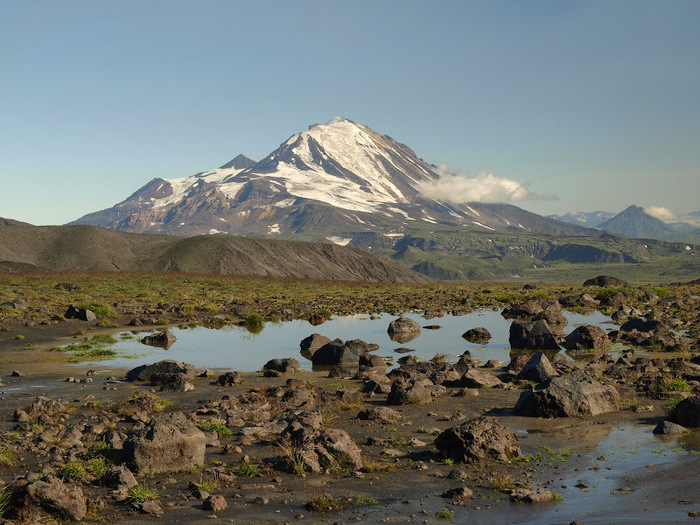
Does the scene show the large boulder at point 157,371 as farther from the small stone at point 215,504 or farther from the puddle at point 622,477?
the puddle at point 622,477

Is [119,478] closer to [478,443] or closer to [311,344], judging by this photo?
[478,443]

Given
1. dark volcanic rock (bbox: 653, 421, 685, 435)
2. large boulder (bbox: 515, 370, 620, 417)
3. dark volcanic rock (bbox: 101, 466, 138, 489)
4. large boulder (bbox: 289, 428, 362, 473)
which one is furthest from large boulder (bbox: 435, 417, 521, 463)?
dark volcanic rock (bbox: 101, 466, 138, 489)

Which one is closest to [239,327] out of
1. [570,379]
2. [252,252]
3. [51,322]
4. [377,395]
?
[51,322]

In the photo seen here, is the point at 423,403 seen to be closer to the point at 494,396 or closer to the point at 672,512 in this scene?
the point at 494,396

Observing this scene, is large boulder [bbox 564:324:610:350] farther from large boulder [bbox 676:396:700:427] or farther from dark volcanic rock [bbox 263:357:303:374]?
large boulder [bbox 676:396:700:427]

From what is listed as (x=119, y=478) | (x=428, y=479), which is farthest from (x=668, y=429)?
(x=119, y=478)

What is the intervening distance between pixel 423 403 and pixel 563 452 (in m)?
6.52

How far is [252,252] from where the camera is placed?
167625 millimetres

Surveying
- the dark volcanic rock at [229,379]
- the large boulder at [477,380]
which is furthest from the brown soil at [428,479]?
the dark volcanic rock at [229,379]

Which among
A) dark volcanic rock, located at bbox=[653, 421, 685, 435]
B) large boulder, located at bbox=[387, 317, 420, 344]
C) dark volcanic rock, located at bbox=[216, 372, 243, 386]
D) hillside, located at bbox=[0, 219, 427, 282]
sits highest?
hillside, located at bbox=[0, 219, 427, 282]

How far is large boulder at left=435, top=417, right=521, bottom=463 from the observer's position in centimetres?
1697

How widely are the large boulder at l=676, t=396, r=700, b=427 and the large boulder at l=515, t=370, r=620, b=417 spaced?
7.95 feet

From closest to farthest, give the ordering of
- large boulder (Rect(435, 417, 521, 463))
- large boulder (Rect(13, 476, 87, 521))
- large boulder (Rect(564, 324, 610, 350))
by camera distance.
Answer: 1. large boulder (Rect(13, 476, 87, 521))
2. large boulder (Rect(435, 417, 521, 463))
3. large boulder (Rect(564, 324, 610, 350))

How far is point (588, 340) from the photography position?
122 ft
